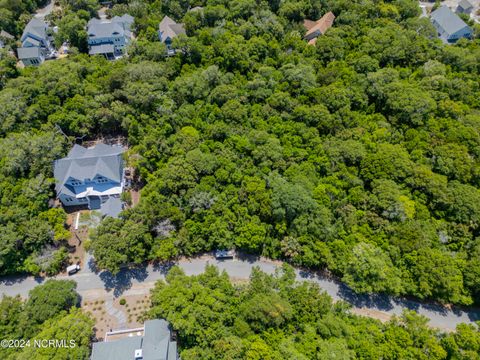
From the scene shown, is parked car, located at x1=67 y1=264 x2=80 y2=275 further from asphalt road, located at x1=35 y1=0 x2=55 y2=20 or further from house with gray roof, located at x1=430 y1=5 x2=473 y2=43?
house with gray roof, located at x1=430 y1=5 x2=473 y2=43

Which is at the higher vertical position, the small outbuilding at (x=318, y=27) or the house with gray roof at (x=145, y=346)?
the small outbuilding at (x=318, y=27)

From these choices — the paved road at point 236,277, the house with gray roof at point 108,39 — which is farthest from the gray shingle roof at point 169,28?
the paved road at point 236,277

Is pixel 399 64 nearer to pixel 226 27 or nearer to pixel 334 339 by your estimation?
pixel 226 27

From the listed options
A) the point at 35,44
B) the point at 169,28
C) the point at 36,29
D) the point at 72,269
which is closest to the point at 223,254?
the point at 72,269

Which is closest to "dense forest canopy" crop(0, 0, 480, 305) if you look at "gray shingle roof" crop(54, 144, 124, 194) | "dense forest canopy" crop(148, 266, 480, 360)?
"gray shingle roof" crop(54, 144, 124, 194)

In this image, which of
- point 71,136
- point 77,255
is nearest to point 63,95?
Answer: point 71,136

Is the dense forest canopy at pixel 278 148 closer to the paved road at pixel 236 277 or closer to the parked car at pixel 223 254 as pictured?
the parked car at pixel 223 254
